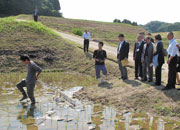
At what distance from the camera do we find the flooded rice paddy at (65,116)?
6.51 m

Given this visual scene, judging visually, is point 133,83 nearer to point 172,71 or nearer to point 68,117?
point 172,71

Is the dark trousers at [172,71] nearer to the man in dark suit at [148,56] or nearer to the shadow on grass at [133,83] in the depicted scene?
the man in dark suit at [148,56]

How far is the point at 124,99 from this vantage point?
28.3 feet

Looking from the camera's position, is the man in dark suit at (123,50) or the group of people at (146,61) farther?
the man in dark suit at (123,50)

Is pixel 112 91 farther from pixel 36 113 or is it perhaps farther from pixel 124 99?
pixel 36 113

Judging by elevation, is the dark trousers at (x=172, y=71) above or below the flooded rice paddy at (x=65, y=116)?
above

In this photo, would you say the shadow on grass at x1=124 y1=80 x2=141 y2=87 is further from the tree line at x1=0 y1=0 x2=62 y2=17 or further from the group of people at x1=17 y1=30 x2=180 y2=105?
the tree line at x1=0 y1=0 x2=62 y2=17

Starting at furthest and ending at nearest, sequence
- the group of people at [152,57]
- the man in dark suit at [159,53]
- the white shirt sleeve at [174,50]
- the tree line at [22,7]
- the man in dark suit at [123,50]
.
Result: 1. the tree line at [22,7]
2. the man in dark suit at [123,50]
3. the man in dark suit at [159,53]
4. the group of people at [152,57]
5. the white shirt sleeve at [174,50]

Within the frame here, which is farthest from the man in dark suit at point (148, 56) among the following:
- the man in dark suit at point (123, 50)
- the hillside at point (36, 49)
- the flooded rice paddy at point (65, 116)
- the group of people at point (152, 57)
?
the hillside at point (36, 49)

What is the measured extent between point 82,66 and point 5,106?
8.07 m

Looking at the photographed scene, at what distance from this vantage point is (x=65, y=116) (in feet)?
24.0

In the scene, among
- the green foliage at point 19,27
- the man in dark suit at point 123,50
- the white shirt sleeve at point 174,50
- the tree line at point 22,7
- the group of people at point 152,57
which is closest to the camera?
the white shirt sleeve at point 174,50

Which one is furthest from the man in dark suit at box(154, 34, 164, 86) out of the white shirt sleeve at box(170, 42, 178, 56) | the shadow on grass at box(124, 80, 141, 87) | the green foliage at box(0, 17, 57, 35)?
the green foliage at box(0, 17, 57, 35)

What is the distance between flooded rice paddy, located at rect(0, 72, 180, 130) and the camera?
651 cm
